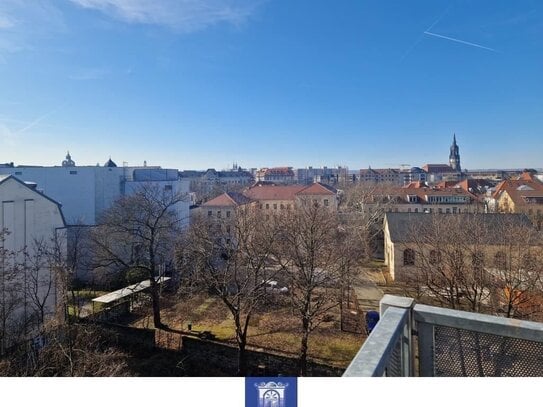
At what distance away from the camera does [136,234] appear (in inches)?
244

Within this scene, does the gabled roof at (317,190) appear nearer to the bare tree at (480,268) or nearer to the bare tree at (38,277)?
the bare tree at (480,268)

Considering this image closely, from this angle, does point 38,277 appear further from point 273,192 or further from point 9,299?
point 273,192

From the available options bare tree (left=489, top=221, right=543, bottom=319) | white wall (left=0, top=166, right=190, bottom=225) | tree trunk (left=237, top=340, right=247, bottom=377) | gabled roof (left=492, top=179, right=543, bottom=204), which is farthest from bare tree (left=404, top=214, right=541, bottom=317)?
white wall (left=0, top=166, right=190, bottom=225)

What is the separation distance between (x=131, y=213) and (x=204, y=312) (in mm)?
2445

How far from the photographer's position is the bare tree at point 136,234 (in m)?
6.30

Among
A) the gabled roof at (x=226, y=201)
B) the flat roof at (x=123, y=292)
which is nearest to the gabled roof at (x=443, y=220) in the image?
the flat roof at (x=123, y=292)

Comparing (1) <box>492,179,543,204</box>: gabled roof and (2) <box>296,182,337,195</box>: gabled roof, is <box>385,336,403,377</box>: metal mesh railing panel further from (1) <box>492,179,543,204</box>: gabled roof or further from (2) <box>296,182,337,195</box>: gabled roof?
(2) <box>296,182,337,195</box>: gabled roof

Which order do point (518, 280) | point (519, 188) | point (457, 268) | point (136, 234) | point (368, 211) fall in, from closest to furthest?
point (518, 280), point (457, 268), point (136, 234), point (519, 188), point (368, 211)

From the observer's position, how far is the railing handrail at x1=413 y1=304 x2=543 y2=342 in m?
0.96

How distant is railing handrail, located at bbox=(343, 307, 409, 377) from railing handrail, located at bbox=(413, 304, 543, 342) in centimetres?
10

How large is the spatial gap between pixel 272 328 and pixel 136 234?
2.76 m

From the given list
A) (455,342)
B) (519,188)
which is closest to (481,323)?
(455,342)

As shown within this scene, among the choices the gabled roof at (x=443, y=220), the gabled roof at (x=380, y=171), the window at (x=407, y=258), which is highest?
the gabled roof at (x=380, y=171)
